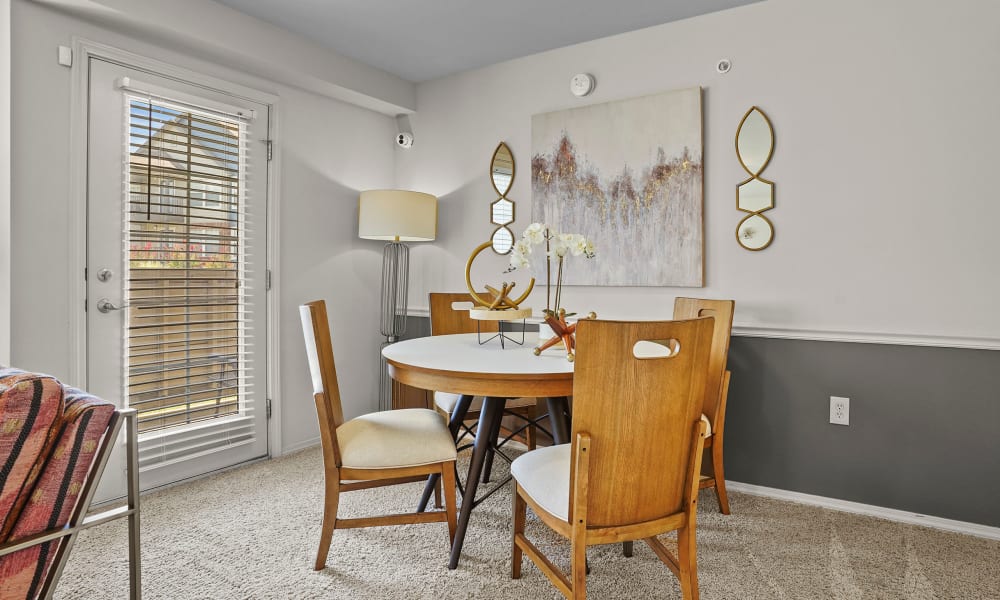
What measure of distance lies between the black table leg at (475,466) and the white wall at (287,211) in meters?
1.68

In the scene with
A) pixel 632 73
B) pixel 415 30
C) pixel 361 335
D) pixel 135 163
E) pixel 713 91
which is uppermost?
pixel 415 30

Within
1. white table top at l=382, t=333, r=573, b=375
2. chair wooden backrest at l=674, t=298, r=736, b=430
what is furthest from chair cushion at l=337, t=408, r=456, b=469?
chair wooden backrest at l=674, t=298, r=736, b=430

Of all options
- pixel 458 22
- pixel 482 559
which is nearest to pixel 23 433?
pixel 482 559

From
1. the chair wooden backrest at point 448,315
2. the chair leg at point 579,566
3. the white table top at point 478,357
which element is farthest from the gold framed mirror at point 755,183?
the chair leg at point 579,566

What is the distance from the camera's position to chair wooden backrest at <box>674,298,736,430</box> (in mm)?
2430

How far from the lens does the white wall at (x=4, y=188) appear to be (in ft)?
7.26

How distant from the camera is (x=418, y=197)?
351 centimetres

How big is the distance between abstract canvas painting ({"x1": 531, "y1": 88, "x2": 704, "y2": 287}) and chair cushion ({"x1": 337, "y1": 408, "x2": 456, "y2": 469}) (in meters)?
1.53

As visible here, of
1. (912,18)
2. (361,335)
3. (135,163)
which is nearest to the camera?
(912,18)

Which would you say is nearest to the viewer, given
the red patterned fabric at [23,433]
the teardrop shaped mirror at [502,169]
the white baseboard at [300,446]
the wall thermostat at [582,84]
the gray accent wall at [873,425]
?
the red patterned fabric at [23,433]

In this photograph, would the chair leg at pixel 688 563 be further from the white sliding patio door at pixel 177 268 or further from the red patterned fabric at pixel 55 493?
the white sliding patio door at pixel 177 268

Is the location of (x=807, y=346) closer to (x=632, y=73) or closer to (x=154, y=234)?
(x=632, y=73)

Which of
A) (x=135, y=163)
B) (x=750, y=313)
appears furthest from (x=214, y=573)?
(x=750, y=313)

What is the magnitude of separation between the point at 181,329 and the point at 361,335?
4.01 ft
